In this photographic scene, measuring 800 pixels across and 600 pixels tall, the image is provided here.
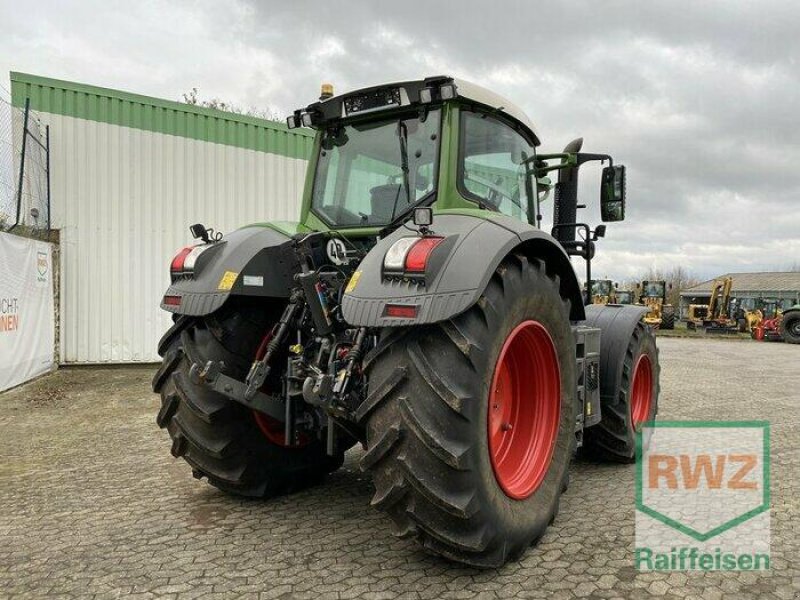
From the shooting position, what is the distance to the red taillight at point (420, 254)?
2.52 m

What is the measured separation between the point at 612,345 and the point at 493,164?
1776 millimetres

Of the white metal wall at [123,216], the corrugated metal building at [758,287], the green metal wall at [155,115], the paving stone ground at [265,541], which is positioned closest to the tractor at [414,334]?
the paving stone ground at [265,541]

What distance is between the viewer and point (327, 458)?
4.06 m

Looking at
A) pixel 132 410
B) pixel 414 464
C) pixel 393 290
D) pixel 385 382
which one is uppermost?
pixel 393 290

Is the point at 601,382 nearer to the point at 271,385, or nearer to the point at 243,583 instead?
the point at 271,385

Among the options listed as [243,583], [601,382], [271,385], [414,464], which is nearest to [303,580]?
[243,583]

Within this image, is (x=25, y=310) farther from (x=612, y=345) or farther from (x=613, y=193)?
(x=613, y=193)

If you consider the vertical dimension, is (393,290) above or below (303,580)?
above

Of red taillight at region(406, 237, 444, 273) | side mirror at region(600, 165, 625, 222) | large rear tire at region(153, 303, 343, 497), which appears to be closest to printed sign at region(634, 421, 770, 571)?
red taillight at region(406, 237, 444, 273)

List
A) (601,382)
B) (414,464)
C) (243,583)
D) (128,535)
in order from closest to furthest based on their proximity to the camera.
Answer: (414,464), (243,583), (128,535), (601,382)

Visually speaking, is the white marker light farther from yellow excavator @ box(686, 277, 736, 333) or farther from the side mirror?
yellow excavator @ box(686, 277, 736, 333)

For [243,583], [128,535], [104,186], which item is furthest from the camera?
[104,186]

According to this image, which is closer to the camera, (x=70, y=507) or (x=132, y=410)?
(x=70, y=507)

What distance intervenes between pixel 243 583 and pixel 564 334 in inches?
79.6
